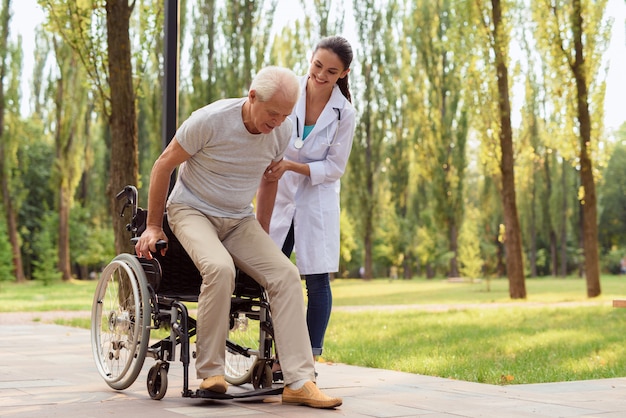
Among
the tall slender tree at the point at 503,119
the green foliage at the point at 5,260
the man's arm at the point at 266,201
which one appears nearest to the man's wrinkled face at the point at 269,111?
the man's arm at the point at 266,201

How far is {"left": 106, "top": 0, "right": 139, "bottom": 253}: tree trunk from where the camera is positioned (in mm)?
8945

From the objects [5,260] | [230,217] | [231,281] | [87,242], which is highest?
[87,242]

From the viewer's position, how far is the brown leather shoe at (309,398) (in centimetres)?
376

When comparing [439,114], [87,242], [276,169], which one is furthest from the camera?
[87,242]

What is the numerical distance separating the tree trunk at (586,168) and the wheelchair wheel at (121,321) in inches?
609

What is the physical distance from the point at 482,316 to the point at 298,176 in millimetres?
8028

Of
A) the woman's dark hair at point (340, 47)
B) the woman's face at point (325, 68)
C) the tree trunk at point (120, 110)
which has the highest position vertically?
the tree trunk at point (120, 110)

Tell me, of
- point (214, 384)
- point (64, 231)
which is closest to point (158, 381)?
point (214, 384)

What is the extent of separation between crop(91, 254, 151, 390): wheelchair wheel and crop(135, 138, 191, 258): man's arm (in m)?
0.11

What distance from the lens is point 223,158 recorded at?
13.5 ft

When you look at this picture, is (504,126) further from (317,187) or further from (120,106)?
(317,187)

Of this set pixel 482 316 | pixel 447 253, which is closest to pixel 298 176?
pixel 482 316

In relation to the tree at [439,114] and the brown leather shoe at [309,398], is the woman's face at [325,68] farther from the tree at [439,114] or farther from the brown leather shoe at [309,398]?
the tree at [439,114]

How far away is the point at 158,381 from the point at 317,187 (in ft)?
4.11
